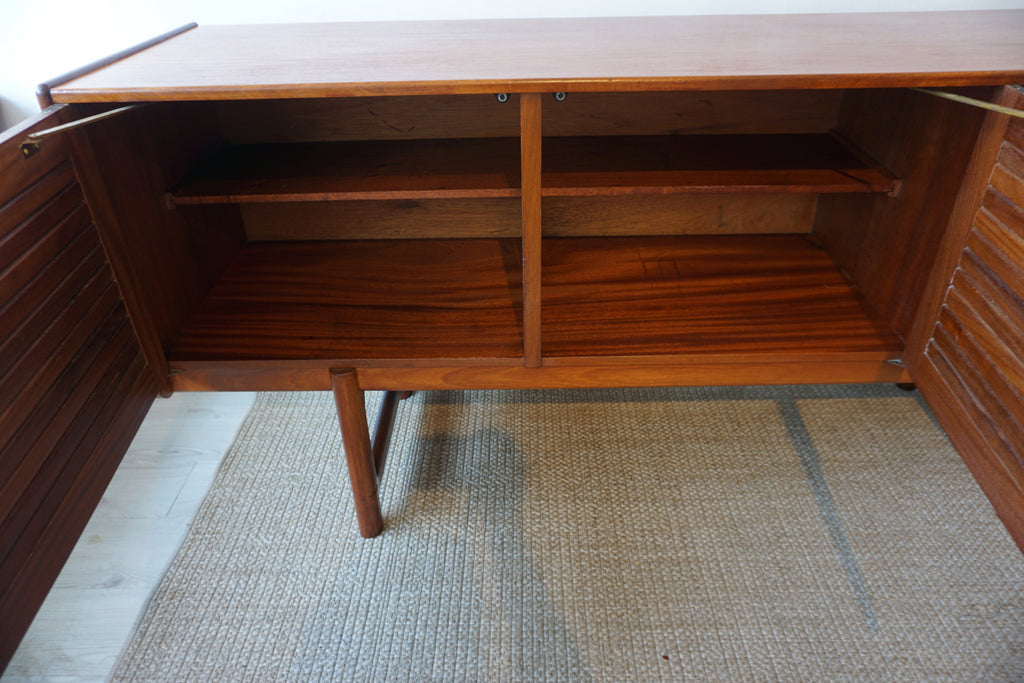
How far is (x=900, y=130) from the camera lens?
1013 millimetres

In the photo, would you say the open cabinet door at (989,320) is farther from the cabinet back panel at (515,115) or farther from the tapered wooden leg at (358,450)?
the tapered wooden leg at (358,450)

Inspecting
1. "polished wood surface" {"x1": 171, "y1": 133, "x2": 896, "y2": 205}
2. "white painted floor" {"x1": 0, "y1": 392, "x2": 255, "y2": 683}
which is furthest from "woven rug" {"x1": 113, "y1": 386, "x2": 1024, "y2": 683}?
"polished wood surface" {"x1": 171, "y1": 133, "x2": 896, "y2": 205}

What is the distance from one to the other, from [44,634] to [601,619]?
0.83 m

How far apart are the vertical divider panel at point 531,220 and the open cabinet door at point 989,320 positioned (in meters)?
0.51

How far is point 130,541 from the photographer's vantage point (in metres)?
1.19

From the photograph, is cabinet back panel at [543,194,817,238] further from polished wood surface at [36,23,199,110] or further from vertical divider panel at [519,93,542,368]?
polished wood surface at [36,23,199,110]

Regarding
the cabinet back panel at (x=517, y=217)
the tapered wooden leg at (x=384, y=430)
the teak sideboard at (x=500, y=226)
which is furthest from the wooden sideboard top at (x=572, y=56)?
the tapered wooden leg at (x=384, y=430)

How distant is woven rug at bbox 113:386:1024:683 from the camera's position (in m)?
0.98

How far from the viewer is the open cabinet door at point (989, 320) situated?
74cm

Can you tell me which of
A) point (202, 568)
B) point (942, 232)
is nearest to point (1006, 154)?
point (942, 232)

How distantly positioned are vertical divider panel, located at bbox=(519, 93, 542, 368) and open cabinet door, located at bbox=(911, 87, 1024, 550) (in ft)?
1.68

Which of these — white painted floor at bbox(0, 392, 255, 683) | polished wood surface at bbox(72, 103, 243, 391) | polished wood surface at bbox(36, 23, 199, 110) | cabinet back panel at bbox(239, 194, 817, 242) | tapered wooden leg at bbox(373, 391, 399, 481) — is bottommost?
white painted floor at bbox(0, 392, 255, 683)

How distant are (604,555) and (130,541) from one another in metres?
0.80

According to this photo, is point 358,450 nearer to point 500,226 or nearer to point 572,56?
point 500,226
